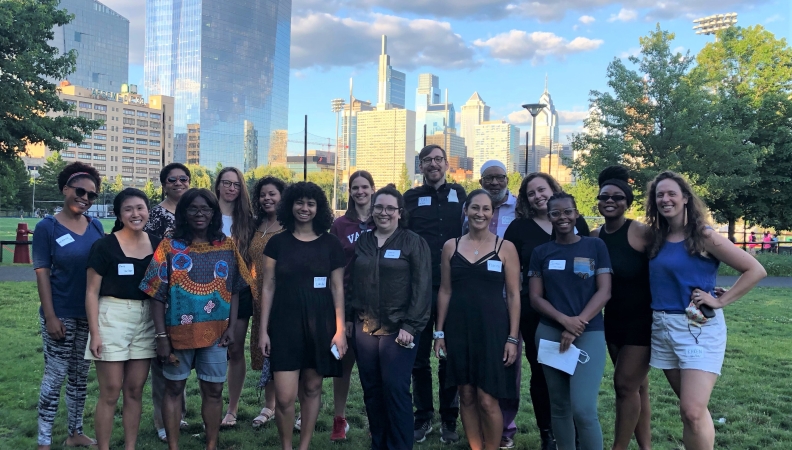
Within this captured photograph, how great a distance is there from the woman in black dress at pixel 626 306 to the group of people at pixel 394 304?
1 cm

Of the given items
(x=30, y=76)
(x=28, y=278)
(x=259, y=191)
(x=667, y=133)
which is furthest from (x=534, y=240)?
(x=667, y=133)

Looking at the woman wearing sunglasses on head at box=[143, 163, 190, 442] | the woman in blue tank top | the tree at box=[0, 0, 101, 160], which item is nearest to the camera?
the woman in blue tank top

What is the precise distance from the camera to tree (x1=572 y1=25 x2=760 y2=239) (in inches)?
813

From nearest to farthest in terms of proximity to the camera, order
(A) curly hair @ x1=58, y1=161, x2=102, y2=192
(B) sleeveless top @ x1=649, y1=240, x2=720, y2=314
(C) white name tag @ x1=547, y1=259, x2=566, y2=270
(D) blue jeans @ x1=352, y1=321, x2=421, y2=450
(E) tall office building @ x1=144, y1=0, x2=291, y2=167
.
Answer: (B) sleeveless top @ x1=649, y1=240, x2=720, y2=314 < (C) white name tag @ x1=547, y1=259, x2=566, y2=270 < (D) blue jeans @ x1=352, y1=321, x2=421, y2=450 < (A) curly hair @ x1=58, y1=161, x2=102, y2=192 < (E) tall office building @ x1=144, y1=0, x2=291, y2=167

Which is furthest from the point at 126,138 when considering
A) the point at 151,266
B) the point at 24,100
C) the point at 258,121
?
the point at 151,266

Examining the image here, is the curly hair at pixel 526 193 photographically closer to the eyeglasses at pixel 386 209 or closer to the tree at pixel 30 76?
the eyeglasses at pixel 386 209

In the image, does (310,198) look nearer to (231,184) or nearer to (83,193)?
(231,184)

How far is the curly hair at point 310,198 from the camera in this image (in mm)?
4289

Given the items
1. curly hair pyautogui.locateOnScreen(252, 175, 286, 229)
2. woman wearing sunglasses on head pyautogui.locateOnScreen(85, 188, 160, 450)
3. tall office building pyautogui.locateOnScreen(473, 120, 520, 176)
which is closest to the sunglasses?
woman wearing sunglasses on head pyautogui.locateOnScreen(85, 188, 160, 450)

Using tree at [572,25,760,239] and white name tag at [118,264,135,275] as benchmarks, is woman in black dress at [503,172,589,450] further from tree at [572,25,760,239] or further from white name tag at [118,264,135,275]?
tree at [572,25,760,239]

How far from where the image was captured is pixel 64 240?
14.0 feet

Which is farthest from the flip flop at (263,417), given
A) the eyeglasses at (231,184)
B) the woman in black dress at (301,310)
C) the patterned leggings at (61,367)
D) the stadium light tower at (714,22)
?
the stadium light tower at (714,22)

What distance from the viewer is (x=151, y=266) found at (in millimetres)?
3936

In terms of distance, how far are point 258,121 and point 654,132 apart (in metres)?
159
